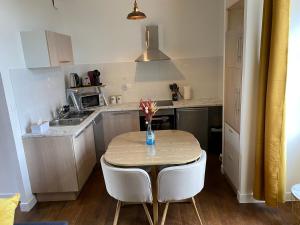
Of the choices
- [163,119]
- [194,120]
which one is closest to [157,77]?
[163,119]

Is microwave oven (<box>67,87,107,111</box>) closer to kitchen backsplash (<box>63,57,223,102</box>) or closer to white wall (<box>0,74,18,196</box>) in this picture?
kitchen backsplash (<box>63,57,223,102</box>)

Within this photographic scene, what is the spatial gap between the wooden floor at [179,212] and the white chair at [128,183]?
53 centimetres

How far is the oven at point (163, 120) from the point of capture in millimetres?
3812

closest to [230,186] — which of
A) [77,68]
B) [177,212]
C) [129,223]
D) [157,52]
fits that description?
[177,212]

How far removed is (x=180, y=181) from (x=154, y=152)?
39 cm

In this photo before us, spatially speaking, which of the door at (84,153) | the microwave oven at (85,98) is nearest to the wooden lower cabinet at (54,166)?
the door at (84,153)

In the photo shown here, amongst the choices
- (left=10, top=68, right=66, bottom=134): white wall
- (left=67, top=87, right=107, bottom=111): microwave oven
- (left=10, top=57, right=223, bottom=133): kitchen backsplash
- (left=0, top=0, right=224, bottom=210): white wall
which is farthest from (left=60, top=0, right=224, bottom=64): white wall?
(left=10, top=68, right=66, bottom=134): white wall

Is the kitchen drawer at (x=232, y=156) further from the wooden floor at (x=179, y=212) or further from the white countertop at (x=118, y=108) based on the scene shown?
the white countertop at (x=118, y=108)

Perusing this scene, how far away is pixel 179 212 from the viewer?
2.49 metres

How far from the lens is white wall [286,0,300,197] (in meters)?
2.20

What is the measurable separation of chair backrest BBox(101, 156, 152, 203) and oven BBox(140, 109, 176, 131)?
6.10 ft

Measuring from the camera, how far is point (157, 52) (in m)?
3.91

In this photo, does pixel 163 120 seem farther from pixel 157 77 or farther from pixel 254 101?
pixel 254 101

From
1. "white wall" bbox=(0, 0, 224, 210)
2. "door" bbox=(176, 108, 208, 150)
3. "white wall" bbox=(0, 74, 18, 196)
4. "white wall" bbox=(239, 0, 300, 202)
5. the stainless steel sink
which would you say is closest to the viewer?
"white wall" bbox=(239, 0, 300, 202)
